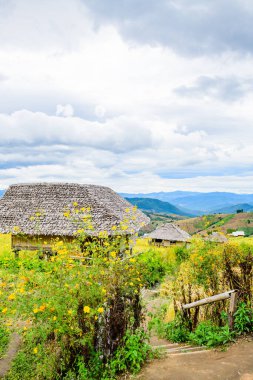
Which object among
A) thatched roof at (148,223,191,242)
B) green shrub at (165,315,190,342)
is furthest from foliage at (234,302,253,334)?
thatched roof at (148,223,191,242)

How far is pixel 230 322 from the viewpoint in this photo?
5629 mm

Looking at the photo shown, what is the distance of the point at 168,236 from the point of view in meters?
29.8

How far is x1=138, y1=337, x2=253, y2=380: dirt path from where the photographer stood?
4.35 meters

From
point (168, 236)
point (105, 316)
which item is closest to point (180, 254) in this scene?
point (105, 316)

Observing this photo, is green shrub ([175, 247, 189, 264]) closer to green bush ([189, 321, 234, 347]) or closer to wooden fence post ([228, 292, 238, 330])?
green bush ([189, 321, 234, 347])

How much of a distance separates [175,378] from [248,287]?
100 inches

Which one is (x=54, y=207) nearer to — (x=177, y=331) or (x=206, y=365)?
(x=177, y=331)

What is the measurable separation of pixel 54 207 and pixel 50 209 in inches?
9.0

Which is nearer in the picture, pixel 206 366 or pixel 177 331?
pixel 206 366

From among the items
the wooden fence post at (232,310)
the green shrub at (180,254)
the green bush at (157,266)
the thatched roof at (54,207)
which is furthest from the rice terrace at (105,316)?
the thatched roof at (54,207)

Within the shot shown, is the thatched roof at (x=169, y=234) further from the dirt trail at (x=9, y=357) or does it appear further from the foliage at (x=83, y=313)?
the foliage at (x=83, y=313)

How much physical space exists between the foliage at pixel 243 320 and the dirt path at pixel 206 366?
351 millimetres

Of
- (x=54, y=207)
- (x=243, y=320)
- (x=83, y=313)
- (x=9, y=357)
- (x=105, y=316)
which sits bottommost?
(x=9, y=357)

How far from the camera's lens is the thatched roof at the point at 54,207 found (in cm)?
1552
